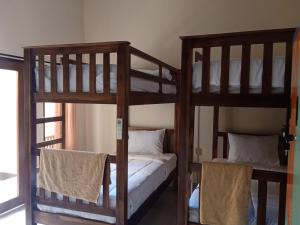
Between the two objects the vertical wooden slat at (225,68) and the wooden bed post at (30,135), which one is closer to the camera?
the vertical wooden slat at (225,68)

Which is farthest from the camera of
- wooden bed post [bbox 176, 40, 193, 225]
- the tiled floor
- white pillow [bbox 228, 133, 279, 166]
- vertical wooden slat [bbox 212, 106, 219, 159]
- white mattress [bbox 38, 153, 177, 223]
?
vertical wooden slat [bbox 212, 106, 219, 159]

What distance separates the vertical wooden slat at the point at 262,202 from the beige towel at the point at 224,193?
9cm

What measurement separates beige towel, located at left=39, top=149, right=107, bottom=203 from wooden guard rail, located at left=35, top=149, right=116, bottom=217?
40mm

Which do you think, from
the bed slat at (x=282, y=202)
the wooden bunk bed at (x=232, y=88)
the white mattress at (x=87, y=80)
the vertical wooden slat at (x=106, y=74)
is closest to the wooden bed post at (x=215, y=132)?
the white mattress at (x=87, y=80)

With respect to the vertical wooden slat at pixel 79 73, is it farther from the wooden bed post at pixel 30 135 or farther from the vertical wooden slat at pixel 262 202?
the vertical wooden slat at pixel 262 202

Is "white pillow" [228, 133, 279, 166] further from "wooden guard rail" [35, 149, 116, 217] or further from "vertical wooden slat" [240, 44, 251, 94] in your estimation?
"wooden guard rail" [35, 149, 116, 217]

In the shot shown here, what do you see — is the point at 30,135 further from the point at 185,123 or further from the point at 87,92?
the point at 185,123

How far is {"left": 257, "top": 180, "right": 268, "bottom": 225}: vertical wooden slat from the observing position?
5.88 ft

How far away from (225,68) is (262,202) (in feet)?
3.12

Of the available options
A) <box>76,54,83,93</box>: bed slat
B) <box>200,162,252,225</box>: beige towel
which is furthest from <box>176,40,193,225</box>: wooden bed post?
<box>76,54,83,93</box>: bed slat

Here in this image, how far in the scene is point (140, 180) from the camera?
2.56m

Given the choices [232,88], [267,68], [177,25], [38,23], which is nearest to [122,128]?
[232,88]

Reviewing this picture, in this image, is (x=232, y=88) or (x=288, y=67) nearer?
(x=288, y=67)

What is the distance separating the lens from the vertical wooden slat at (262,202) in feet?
5.88
